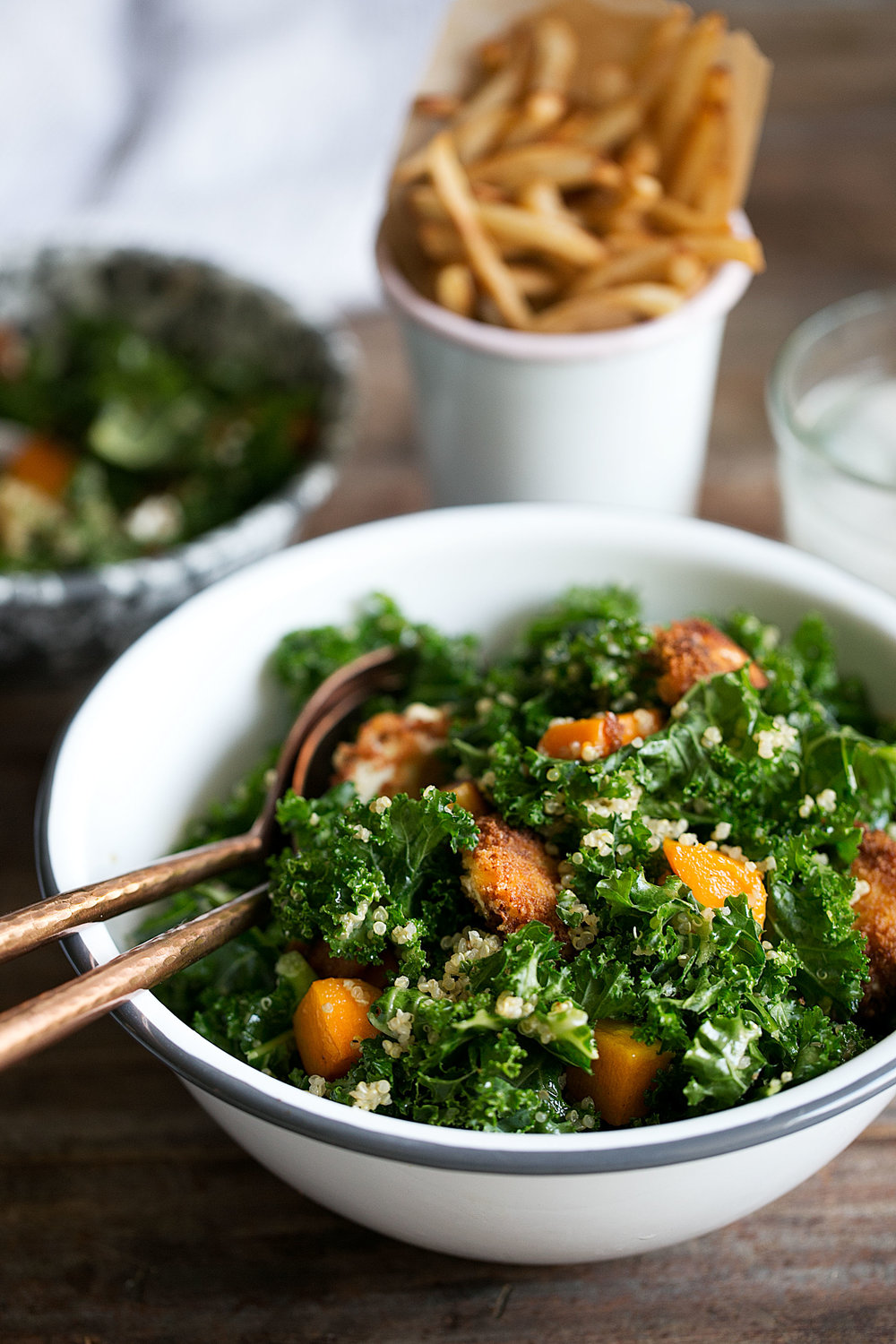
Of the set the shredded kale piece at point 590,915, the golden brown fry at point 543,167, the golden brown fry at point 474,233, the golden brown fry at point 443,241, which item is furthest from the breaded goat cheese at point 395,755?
the golden brown fry at point 543,167

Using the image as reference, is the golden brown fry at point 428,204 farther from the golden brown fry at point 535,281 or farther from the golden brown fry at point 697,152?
the golden brown fry at point 697,152

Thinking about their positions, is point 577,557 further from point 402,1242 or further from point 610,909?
point 402,1242

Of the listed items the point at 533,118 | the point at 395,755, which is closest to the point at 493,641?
the point at 395,755

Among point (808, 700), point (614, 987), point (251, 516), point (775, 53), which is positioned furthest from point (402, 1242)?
point (775, 53)

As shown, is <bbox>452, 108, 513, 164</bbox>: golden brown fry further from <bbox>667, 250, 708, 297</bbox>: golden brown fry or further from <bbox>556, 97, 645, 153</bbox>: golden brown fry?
<bbox>667, 250, 708, 297</bbox>: golden brown fry

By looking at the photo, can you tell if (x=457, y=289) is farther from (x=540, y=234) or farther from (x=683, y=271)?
(x=683, y=271)

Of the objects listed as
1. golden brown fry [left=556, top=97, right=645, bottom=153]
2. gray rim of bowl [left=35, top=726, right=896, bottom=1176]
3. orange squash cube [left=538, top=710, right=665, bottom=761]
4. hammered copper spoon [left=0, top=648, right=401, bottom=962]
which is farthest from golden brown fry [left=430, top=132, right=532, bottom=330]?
gray rim of bowl [left=35, top=726, right=896, bottom=1176]

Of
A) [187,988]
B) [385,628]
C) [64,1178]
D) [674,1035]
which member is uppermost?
[674,1035]
